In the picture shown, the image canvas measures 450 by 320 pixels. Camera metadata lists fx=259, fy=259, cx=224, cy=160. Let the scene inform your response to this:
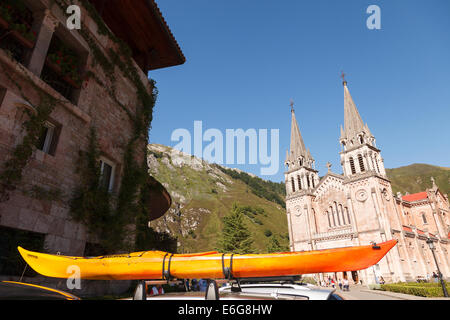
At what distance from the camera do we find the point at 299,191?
50375 millimetres

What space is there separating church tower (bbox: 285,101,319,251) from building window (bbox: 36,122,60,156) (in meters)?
44.7

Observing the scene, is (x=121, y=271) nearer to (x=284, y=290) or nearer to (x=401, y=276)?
(x=284, y=290)

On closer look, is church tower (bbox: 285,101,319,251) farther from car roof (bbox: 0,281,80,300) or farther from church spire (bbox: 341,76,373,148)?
car roof (bbox: 0,281,80,300)

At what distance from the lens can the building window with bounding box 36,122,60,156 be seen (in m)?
7.89

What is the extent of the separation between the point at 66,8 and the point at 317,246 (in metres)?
45.9

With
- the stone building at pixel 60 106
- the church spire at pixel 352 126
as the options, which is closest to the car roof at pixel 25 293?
the stone building at pixel 60 106

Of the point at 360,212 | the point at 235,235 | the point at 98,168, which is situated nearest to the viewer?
the point at 98,168

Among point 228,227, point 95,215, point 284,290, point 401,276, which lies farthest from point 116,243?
point 228,227

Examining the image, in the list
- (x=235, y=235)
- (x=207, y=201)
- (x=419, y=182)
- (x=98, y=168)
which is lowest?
(x=98, y=168)

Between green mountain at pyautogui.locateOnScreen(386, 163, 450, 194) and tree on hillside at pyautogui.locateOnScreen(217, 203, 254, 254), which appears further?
green mountain at pyautogui.locateOnScreen(386, 163, 450, 194)

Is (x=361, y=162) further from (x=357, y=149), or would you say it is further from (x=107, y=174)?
(x=107, y=174)

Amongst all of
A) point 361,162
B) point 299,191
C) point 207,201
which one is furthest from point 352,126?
point 207,201

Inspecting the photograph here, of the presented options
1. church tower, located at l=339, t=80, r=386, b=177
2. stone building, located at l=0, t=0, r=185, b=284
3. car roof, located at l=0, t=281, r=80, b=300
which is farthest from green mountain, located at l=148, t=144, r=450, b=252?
car roof, located at l=0, t=281, r=80, b=300

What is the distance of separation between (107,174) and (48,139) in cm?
271
